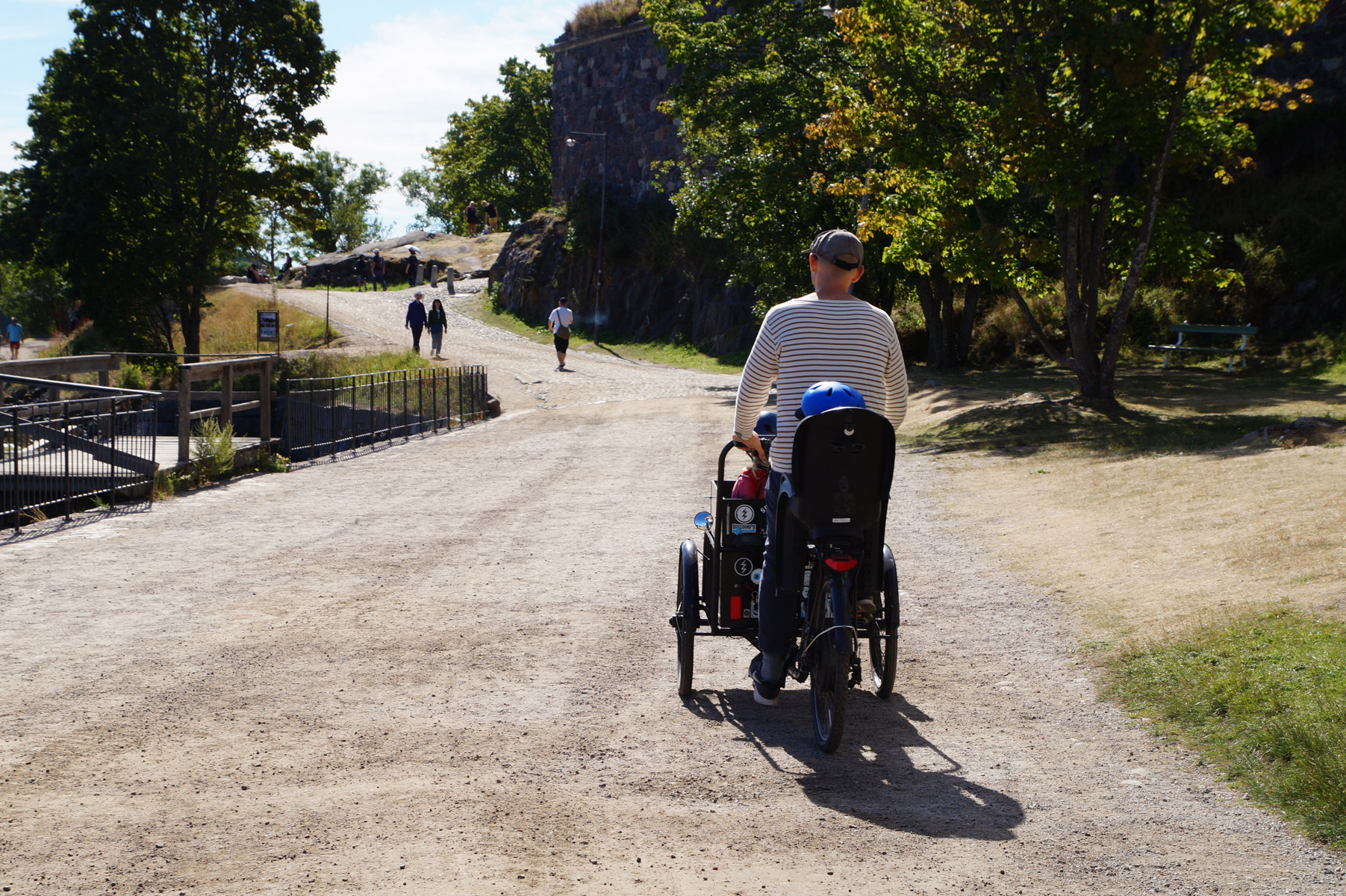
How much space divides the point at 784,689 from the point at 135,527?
293 inches

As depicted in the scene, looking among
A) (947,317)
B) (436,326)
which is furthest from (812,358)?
(436,326)

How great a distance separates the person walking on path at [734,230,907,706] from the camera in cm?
485

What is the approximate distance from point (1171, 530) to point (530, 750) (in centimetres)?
602

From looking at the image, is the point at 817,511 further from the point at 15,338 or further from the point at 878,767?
the point at 15,338

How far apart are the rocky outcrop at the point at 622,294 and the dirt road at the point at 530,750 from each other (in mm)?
34879

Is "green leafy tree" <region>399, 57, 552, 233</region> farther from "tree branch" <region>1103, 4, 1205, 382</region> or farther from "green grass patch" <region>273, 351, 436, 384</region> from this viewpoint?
"tree branch" <region>1103, 4, 1205, 382</region>

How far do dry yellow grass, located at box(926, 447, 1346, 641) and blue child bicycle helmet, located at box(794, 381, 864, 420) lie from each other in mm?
2755

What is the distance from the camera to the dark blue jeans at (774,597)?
4.84 meters

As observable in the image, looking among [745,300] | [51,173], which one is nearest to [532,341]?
[745,300]

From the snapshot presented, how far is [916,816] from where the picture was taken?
13.1 feet

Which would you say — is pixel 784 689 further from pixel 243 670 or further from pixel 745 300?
pixel 745 300

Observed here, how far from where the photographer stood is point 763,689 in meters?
5.10

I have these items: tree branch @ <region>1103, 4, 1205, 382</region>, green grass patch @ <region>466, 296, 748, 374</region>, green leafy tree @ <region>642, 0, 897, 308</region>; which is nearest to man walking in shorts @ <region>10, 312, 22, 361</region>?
green grass patch @ <region>466, 296, 748, 374</region>

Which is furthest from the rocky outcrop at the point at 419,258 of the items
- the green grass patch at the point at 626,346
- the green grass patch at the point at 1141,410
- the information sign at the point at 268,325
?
the green grass patch at the point at 1141,410
